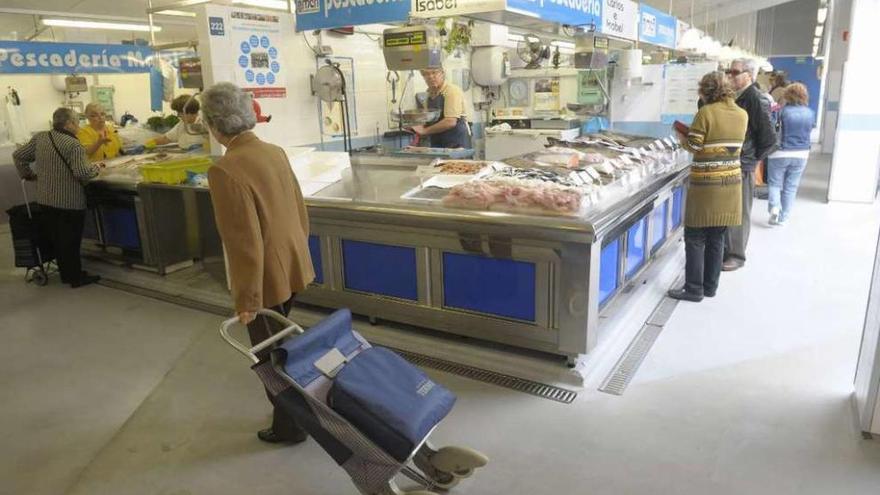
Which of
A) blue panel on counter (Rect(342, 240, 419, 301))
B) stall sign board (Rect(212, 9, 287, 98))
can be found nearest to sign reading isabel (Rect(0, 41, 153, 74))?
stall sign board (Rect(212, 9, 287, 98))

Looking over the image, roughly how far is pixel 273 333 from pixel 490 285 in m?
1.29

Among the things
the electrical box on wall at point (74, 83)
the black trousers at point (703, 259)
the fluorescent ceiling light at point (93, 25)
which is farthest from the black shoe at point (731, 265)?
the fluorescent ceiling light at point (93, 25)

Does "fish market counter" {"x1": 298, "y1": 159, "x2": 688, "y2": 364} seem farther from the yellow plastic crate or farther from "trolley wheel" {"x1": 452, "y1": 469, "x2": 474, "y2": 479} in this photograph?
the yellow plastic crate

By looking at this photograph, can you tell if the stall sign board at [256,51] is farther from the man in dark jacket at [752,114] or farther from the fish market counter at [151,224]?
the man in dark jacket at [752,114]

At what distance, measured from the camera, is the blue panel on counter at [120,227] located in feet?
18.2

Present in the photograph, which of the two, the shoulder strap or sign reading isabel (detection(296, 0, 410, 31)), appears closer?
sign reading isabel (detection(296, 0, 410, 31))

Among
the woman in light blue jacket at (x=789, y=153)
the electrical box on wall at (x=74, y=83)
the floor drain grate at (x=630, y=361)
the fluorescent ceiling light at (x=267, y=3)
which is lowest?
the floor drain grate at (x=630, y=361)

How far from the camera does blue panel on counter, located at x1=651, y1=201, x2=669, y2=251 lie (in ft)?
15.7

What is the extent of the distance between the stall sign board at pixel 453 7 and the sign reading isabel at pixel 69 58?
738cm

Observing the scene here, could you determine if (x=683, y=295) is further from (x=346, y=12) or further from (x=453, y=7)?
(x=346, y=12)

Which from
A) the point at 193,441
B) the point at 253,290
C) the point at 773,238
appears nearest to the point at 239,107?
the point at 253,290

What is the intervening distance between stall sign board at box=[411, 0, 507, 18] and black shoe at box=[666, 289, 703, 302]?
2.45 metres

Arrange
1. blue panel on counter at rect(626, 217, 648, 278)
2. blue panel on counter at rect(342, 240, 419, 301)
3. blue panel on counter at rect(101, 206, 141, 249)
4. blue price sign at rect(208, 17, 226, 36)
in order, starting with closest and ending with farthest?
blue panel on counter at rect(342, 240, 419, 301)
blue panel on counter at rect(626, 217, 648, 278)
blue price sign at rect(208, 17, 226, 36)
blue panel on counter at rect(101, 206, 141, 249)

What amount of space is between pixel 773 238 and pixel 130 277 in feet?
19.9
